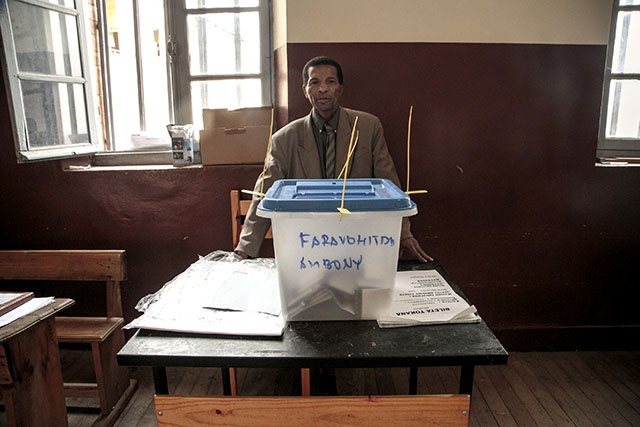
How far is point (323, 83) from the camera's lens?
1.95m

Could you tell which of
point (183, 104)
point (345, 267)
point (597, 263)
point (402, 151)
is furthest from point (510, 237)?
point (183, 104)

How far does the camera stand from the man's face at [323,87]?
1.95 metres

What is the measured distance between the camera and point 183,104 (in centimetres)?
270

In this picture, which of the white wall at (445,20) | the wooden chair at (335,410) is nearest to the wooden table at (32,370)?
the wooden chair at (335,410)

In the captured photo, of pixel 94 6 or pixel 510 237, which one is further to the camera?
pixel 94 6

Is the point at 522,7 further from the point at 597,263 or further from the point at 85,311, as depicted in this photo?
the point at 85,311

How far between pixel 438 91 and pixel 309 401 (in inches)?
70.8

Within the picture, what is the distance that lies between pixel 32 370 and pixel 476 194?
2079mm

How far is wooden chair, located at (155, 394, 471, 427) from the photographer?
860 millimetres

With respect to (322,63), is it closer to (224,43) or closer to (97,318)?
(224,43)

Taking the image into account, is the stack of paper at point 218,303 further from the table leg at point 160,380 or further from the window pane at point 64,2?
the window pane at point 64,2

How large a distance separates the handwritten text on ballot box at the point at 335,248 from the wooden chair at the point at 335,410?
0.60 feet

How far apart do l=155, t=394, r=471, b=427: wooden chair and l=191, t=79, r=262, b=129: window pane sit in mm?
2088

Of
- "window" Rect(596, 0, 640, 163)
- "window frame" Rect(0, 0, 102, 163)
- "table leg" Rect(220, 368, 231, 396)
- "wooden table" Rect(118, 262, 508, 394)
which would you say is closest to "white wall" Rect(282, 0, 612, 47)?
"window" Rect(596, 0, 640, 163)
